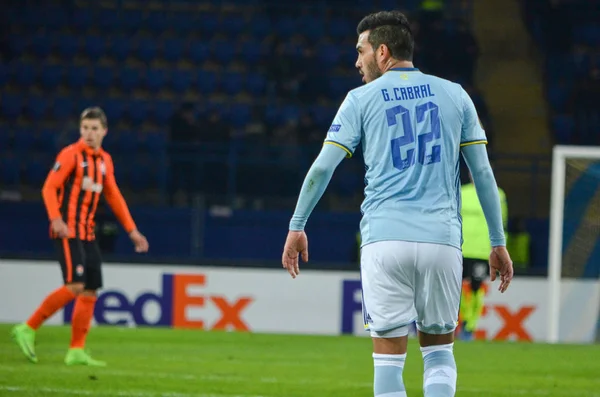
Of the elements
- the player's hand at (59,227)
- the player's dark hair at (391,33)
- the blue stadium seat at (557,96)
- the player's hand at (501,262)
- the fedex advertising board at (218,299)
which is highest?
the blue stadium seat at (557,96)

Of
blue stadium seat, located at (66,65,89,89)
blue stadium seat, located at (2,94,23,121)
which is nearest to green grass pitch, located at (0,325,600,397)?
blue stadium seat, located at (2,94,23,121)

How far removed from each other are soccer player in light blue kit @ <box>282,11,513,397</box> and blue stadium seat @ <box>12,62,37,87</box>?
15668 mm

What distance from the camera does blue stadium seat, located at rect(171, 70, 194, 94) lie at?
64.4 feet

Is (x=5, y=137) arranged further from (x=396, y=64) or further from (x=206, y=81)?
(x=396, y=64)

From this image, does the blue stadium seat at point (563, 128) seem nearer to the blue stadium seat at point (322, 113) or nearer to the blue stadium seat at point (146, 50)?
the blue stadium seat at point (322, 113)

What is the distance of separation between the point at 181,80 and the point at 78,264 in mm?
10855

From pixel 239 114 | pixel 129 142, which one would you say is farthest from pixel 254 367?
pixel 239 114

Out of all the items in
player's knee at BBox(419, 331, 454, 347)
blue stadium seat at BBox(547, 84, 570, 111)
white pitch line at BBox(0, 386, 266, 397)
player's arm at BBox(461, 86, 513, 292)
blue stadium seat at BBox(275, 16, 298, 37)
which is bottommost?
white pitch line at BBox(0, 386, 266, 397)

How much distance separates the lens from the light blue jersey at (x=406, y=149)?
15.4 feet

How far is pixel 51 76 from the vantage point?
19750 millimetres

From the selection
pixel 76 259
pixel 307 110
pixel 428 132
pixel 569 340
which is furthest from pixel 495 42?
pixel 428 132

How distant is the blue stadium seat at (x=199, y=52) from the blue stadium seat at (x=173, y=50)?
17cm

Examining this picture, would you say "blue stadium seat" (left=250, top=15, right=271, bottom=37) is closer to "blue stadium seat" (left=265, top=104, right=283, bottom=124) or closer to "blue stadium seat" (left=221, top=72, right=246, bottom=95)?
"blue stadium seat" (left=221, top=72, right=246, bottom=95)

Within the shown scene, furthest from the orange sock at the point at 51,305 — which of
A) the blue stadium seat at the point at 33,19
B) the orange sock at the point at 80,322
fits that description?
the blue stadium seat at the point at 33,19
